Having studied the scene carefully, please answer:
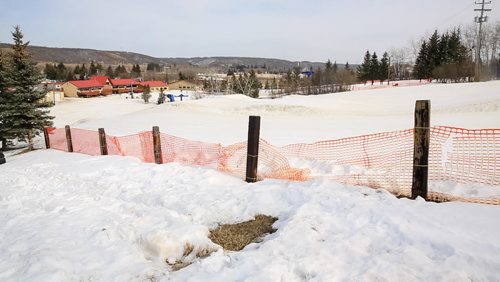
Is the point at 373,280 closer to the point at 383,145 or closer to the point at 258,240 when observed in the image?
the point at 258,240

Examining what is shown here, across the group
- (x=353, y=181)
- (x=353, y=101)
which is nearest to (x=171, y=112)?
(x=353, y=101)

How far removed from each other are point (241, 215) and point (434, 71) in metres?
71.9

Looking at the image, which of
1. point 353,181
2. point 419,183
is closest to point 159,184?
point 353,181

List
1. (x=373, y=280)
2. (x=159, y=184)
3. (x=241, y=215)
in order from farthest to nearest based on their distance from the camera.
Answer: (x=159, y=184)
(x=241, y=215)
(x=373, y=280)

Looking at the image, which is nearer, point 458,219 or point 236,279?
point 236,279

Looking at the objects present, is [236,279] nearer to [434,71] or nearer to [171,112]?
[171,112]

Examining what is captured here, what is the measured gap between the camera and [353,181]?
21.5ft

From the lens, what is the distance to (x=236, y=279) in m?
3.46

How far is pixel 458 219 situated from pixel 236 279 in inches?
118

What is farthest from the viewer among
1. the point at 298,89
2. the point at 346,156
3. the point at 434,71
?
the point at 298,89

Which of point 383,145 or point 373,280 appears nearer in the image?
point 373,280

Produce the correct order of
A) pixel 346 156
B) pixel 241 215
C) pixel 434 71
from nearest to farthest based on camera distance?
pixel 241 215
pixel 346 156
pixel 434 71

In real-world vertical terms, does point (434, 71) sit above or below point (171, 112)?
above

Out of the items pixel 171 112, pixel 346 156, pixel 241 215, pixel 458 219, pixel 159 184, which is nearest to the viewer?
pixel 458 219
